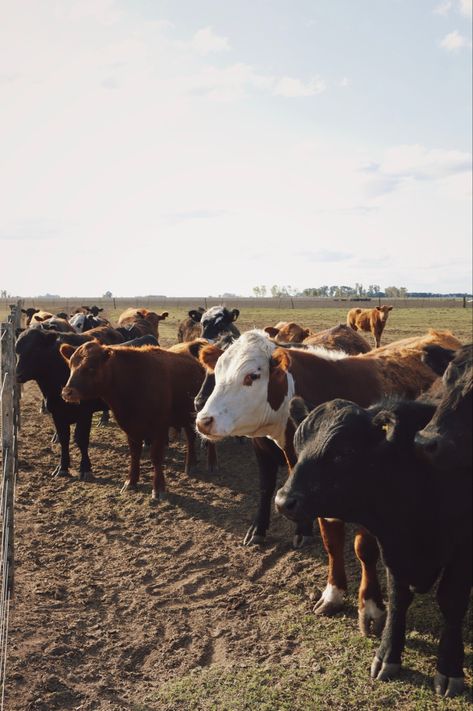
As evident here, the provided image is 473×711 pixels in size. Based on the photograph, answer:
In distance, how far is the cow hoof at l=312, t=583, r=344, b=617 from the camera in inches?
192

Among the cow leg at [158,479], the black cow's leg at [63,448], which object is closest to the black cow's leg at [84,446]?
the black cow's leg at [63,448]

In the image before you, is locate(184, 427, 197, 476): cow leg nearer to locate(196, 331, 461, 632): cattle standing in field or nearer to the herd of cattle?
the herd of cattle

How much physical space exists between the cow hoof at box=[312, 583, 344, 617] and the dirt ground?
1.44 ft

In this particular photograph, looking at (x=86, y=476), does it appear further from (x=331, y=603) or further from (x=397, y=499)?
(x=397, y=499)

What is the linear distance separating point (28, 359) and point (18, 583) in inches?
177

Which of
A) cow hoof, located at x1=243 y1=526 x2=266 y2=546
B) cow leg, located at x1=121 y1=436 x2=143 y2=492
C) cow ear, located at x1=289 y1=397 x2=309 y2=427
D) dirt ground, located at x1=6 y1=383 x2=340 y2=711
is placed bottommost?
dirt ground, located at x1=6 y1=383 x2=340 y2=711

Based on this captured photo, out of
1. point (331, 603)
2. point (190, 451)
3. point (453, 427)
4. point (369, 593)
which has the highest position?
point (453, 427)

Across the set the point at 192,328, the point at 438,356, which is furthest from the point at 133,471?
the point at 192,328

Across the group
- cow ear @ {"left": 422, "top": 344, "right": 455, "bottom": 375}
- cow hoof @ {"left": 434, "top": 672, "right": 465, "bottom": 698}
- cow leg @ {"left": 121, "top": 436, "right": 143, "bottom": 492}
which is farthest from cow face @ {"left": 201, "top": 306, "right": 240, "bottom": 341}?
cow hoof @ {"left": 434, "top": 672, "right": 465, "bottom": 698}

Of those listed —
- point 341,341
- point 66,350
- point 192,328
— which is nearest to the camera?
point 66,350

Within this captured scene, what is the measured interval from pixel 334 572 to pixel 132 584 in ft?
5.85

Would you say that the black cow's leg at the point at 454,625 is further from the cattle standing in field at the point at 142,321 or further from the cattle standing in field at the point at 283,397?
the cattle standing in field at the point at 142,321

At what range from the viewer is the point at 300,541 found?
20.2 ft

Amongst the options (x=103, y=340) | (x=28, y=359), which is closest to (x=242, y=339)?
(x=28, y=359)
